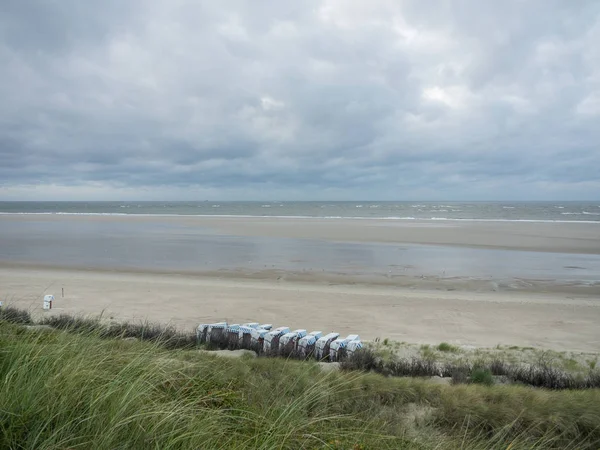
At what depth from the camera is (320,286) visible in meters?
16.7

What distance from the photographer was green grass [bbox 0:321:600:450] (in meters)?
2.81

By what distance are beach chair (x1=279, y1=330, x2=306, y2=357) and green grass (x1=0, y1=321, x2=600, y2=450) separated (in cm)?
212

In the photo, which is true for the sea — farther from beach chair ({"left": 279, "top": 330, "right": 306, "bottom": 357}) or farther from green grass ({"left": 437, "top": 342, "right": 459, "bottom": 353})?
beach chair ({"left": 279, "top": 330, "right": 306, "bottom": 357})

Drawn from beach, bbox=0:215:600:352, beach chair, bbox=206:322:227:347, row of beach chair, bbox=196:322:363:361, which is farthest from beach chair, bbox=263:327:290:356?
beach, bbox=0:215:600:352

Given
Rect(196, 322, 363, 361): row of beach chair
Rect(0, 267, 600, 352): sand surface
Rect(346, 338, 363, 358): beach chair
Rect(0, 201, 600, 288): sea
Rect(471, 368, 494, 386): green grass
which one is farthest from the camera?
Rect(0, 201, 600, 288): sea

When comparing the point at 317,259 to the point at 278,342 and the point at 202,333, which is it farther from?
the point at 278,342

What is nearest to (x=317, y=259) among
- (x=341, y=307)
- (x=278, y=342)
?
(x=341, y=307)

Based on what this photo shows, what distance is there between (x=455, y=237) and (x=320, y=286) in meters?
23.5

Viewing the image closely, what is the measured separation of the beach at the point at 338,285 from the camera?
1162 cm

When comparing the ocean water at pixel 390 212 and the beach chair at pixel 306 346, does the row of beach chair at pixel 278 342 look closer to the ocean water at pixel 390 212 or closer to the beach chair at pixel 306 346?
the beach chair at pixel 306 346

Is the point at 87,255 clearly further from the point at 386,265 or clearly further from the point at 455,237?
the point at 455,237

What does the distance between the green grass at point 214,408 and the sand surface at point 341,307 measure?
464cm

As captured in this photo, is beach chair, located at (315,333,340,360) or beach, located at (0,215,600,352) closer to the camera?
beach chair, located at (315,333,340,360)

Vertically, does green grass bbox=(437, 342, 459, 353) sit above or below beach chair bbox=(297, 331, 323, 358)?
below
